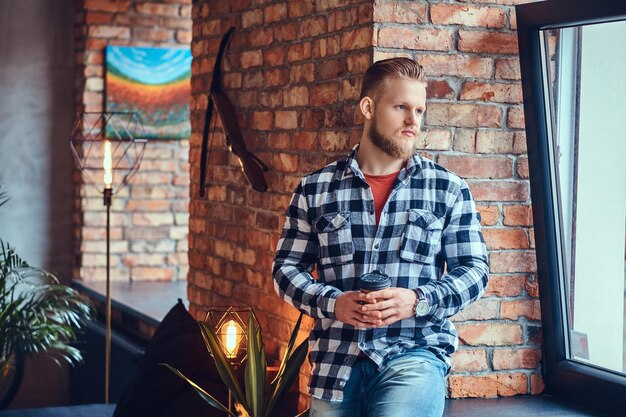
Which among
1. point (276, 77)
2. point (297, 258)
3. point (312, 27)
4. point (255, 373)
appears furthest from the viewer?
point (276, 77)

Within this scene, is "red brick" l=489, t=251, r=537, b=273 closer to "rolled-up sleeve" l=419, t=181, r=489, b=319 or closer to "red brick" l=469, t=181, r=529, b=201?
"red brick" l=469, t=181, r=529, b=201

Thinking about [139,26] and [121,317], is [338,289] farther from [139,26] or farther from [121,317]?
[139,26]

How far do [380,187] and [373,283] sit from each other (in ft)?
1.12

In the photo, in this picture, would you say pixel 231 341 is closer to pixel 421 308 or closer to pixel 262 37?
pixel 421 308

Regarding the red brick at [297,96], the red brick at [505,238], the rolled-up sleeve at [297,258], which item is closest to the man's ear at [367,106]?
the rolled-up sleeve at [297,258]

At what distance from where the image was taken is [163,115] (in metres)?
6.50

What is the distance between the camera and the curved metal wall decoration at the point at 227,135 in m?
3.88

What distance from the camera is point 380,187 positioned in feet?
9.03

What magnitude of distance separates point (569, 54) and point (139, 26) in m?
3.83

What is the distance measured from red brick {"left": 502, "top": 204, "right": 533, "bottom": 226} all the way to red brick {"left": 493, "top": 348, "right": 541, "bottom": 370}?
41 cm

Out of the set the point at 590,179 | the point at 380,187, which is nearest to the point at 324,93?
the point at 380,187

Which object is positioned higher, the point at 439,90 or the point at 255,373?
the point at 439,90

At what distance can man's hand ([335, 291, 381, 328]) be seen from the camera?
8.25 feet

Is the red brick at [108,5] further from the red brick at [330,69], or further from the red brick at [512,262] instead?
the red brick at [512,262]
